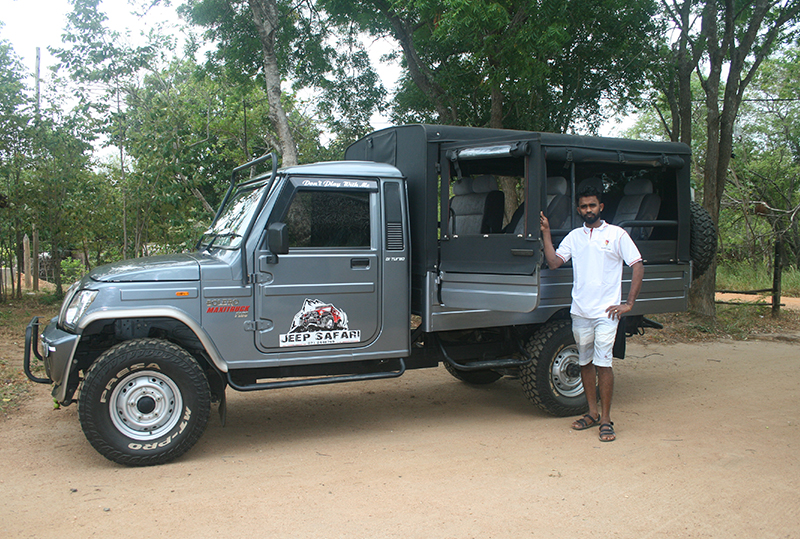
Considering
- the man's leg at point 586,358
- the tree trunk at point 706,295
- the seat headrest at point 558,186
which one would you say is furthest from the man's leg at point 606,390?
the tree trunk at point 706,295

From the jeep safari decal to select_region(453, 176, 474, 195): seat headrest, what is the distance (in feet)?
6.54

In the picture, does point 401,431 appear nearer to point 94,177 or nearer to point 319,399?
point 319,399

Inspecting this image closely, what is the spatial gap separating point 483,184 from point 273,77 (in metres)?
4.93

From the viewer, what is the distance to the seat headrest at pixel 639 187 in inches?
250

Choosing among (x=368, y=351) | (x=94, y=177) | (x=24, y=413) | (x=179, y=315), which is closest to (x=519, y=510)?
(x=368, y=351)

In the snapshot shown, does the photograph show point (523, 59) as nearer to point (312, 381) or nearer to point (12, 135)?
point (312, 381)

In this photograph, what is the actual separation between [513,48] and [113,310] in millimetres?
7820

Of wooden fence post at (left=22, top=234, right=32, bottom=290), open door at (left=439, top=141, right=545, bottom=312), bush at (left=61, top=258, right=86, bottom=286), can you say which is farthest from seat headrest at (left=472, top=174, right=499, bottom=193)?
bush at (left=61, top=258, right=86, bottom=286)

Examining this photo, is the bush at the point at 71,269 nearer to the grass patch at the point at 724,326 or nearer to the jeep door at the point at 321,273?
the grass patch at the point at 724,326

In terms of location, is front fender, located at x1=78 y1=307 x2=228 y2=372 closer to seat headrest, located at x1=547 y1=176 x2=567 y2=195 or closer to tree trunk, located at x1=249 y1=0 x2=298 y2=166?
seat headrest, located at x1=547 y1=176 x2=567 y2=195

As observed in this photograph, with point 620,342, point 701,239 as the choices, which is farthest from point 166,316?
point 701,239

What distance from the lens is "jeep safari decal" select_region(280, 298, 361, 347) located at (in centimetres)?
490

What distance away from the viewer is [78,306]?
14.8 ft

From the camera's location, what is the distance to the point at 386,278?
5184 mm
